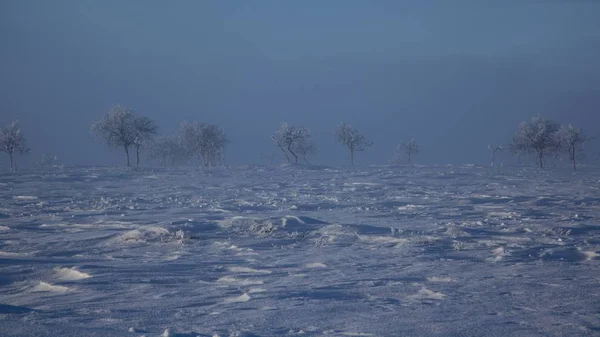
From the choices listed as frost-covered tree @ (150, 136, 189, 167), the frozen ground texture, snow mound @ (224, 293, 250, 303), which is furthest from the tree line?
snow mound @ (224, 293, 250, 303)

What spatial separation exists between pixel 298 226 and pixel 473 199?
46.3ft

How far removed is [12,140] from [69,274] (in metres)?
60.7

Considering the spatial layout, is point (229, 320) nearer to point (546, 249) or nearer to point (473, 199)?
point (546, 249)

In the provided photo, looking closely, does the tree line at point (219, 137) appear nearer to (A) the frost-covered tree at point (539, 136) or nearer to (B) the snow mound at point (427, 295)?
(A) the frost-covered tree at point (539, 136)

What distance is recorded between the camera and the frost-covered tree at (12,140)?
6078 cm

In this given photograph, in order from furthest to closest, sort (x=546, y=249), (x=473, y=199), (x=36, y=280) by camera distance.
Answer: (x=473, y=199)
(x=546, y=249)
(x=36, y=280)

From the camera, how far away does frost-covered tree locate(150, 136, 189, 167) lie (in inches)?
3856

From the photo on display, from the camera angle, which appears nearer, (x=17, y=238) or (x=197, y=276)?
(x=197, y=276)

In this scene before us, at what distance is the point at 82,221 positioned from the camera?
1934 cm

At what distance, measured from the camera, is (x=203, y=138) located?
261 feet

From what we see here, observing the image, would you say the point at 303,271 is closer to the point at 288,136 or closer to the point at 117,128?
the point at 117,128

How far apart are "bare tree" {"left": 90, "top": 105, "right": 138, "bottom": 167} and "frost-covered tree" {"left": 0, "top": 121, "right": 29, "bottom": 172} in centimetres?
890

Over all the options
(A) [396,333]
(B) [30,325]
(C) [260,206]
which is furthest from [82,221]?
(A) [396,333]

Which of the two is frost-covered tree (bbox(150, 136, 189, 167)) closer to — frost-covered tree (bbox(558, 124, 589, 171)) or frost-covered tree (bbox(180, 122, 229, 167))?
frost-covered tree (bbox(180, 122, 229, 167))
